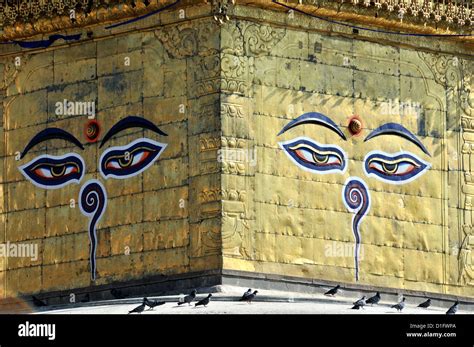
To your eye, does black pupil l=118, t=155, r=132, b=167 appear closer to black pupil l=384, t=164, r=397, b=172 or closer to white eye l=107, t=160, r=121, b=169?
white eye l=107, t=160, r=121, b=169

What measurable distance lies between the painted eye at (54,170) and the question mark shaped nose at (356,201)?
5090 mm

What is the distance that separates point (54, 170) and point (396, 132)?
664cm

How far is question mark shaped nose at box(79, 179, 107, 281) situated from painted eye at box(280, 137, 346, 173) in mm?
3617

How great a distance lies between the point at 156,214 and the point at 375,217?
4.33 metres

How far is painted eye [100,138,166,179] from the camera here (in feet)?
184

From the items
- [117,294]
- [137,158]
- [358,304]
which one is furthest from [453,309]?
[137,158]

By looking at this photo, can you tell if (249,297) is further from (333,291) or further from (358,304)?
(333,291)

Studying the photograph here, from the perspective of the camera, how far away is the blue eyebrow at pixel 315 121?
56281 mm

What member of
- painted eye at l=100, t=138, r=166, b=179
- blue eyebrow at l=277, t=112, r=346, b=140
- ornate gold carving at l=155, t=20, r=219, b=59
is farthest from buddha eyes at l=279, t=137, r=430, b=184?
painted eye at l=100, t=138, r=166, b=179

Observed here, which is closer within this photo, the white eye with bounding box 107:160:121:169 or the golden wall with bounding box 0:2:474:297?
the golden wall with bounding box 0:2:474:297

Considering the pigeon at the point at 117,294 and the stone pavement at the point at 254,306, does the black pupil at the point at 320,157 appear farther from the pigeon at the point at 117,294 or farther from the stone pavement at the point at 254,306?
the pigeon at the point at 117,294

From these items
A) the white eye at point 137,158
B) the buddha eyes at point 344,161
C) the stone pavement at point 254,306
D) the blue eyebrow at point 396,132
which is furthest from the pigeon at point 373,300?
the white eye at point 137,158
